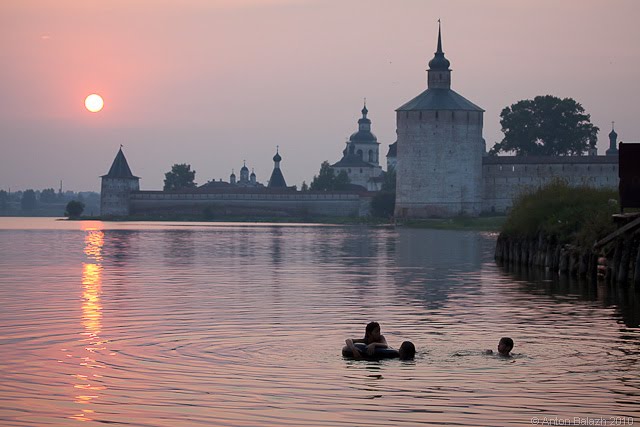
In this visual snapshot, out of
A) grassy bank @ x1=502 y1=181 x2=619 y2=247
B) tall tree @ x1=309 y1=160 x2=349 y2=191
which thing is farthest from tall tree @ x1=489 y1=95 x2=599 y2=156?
grassy bank @ x1=502 y1=181 x2=619 y2=247

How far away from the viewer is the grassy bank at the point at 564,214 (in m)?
30.8

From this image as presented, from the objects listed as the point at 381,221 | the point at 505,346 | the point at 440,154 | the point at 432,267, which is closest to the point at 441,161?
the point at 440,154

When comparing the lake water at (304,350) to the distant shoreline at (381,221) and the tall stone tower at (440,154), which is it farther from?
the tall stone tower at (440,154)

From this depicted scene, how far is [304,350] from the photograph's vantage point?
17.0 metres

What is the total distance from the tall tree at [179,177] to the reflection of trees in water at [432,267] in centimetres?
10886

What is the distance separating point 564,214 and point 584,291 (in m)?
8.06

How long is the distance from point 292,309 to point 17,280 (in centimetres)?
1071

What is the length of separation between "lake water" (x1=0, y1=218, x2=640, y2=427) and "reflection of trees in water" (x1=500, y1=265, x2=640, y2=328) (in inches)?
2.8

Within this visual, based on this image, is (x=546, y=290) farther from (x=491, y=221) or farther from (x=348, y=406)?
(x=491, y=221)

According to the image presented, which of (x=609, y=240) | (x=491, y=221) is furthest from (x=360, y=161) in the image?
(x=609, y=240)

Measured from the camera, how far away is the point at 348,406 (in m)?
12.5

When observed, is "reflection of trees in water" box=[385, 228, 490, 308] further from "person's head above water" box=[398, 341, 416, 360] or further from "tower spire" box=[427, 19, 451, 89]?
"tower spire" box=[427, 19, 451, 89]

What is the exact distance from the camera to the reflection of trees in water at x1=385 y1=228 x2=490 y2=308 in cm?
2852

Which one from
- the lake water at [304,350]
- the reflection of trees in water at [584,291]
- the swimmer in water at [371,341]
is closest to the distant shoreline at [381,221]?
the reflection of trees in water at [584,291]
